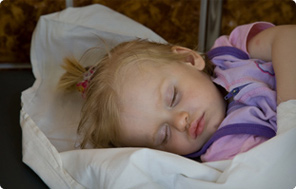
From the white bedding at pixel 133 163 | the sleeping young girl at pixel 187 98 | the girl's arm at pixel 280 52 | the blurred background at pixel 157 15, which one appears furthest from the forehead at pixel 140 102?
the blurred background at pixel 157 15

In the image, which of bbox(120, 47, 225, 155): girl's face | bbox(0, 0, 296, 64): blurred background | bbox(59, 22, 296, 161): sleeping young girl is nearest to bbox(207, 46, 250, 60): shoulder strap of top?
bbox(59, 22, 296, 161): sleeping young girl

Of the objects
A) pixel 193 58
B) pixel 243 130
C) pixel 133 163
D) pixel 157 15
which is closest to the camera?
pixel 133 163

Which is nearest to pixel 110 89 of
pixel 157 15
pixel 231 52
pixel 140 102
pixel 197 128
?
pixel 140 102

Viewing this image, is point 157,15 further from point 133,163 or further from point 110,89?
point 133,163

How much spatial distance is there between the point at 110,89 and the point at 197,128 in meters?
0.19

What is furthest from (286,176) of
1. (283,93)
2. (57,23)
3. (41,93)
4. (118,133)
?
(57,23)

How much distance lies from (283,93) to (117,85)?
316 millimetres

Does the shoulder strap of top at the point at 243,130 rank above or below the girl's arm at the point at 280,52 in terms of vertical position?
below

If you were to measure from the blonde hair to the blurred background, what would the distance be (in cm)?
34

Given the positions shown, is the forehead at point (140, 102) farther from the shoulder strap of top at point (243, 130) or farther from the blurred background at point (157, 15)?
the blurred background at point (157, 15)

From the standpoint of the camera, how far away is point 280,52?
857 millimetres

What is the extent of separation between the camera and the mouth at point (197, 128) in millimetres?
803

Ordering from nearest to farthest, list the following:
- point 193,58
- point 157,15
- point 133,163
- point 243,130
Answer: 1. point 133,163
2. point 243,130
3. point 193,58
4. point 157,15

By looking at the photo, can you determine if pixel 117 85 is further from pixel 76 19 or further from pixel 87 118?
pixel 76 19
